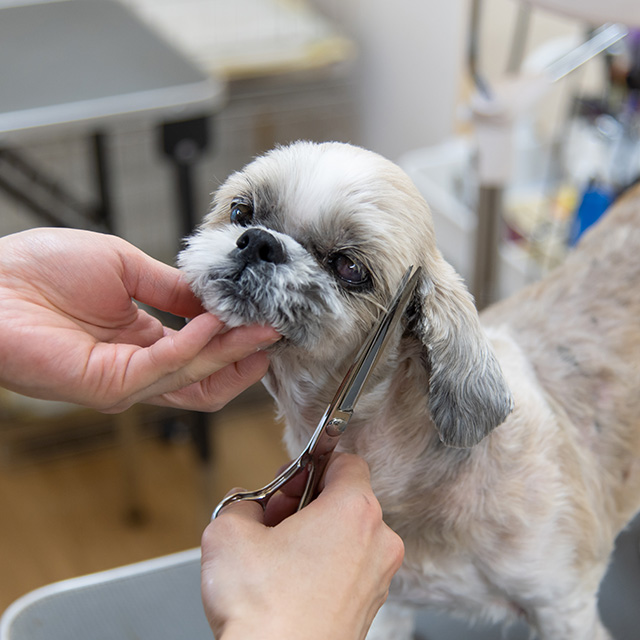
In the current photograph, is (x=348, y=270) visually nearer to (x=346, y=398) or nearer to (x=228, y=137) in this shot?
(x=346, y=398)

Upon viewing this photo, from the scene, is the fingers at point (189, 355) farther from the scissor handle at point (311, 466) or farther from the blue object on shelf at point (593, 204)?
the blue object on shelf at point (593, 204)

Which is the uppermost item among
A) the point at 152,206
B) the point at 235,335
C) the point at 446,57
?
the point at 235,335

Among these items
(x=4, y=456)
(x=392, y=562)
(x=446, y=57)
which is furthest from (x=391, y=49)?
(x=392, y=562)

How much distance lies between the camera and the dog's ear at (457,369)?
793 mm

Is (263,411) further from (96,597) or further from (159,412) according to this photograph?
(96,597)

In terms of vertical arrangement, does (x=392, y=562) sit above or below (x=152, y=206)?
above

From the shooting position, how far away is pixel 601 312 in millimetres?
1088

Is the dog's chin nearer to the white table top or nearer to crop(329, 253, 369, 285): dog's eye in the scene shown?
crop(329, 253, 369, 285): dog's eye

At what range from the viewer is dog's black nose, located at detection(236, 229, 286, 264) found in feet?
2.36

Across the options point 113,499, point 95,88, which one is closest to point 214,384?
point 95,88

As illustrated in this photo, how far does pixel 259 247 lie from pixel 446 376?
0.22 m

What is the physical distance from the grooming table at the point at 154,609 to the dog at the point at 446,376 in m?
0.08

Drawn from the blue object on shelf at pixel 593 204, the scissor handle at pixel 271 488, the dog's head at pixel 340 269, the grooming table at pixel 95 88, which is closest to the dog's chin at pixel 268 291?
the dog's head at pixel 340 269

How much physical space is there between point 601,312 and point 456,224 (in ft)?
2.72
